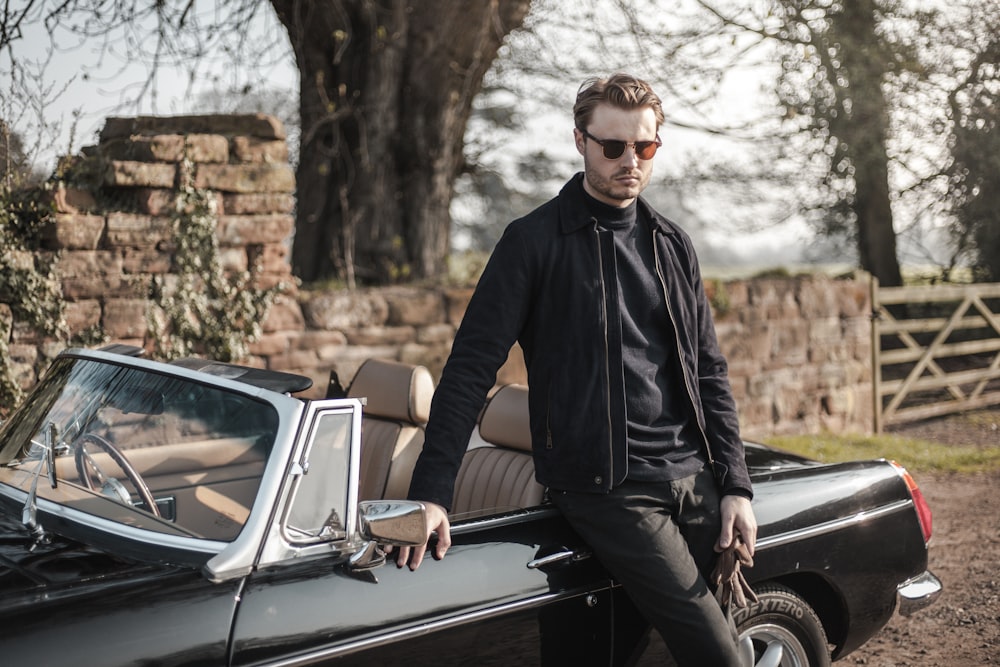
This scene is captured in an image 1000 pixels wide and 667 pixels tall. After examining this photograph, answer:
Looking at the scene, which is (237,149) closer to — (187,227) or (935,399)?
(187,227)

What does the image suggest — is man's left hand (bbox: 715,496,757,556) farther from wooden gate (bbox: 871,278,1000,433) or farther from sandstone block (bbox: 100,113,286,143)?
wooden gate (bbox: 871,278,1000,433)

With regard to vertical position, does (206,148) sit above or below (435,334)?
above

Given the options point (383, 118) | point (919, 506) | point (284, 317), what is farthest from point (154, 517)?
point (383, 118)

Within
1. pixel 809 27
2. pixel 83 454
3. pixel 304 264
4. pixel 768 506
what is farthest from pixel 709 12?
pixel 83 454

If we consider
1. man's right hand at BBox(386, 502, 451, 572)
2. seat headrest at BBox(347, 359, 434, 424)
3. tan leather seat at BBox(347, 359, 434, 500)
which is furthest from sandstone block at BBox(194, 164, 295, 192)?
man's right hand at BBox(386, 502, 451, 572)

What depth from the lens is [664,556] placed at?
7.93 feet

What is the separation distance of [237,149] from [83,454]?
362 centimetres

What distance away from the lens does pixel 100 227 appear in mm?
5340

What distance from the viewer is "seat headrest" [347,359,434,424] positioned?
3.47 meters

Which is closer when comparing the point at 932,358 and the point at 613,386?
the point at 613,386

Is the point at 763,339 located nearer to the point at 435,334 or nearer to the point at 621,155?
the point at 435,334

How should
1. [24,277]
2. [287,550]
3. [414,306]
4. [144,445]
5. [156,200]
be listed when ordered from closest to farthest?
[287,550] → [144,445] → [24,277] → [156,200] → [414,306]

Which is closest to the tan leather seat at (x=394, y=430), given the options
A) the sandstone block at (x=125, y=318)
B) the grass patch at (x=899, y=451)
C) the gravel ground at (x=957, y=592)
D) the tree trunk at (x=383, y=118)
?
the gravel ground at (x=957, y=592)

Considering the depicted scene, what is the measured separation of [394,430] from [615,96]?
1575 mm
